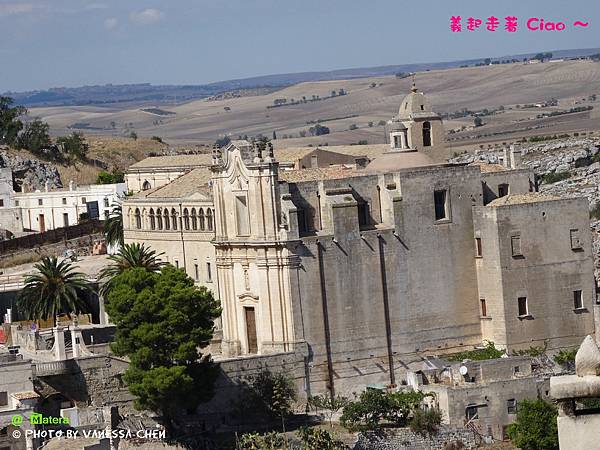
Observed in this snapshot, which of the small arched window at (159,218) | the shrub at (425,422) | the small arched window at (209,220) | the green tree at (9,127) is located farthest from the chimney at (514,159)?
the green tree at (9,127)

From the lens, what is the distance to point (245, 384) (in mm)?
43344

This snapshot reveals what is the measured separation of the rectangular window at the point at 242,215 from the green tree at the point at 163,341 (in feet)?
11.7

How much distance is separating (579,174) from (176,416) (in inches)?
2043

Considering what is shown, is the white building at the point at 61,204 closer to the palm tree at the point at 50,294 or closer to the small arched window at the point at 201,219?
the palm tree at the point at 50,294

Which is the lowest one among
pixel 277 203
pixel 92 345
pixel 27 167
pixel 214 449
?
pixel 214 449

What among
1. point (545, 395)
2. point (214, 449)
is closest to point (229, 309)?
point (214, 449)

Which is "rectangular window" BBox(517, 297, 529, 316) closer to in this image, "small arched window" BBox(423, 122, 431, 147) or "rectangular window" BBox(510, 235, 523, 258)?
"rectangular window" BBox(510, 235, 523, 258)

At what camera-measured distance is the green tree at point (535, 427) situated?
129 ft

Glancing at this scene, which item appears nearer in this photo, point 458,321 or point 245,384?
point 245,384

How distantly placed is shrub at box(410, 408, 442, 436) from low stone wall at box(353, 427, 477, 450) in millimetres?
141

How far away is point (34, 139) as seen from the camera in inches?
4166

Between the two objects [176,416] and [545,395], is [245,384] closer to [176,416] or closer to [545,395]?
[176,416]

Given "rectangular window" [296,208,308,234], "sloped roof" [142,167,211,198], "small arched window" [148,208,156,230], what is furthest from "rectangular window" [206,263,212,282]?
"rectangular window" [296,208,308,234]

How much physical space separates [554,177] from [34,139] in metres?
38.5
